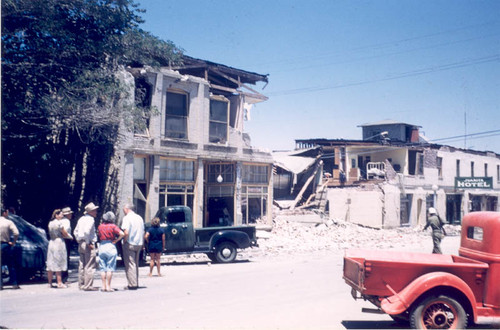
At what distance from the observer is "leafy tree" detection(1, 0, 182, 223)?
12.7 metres

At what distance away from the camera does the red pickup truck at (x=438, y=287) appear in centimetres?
664

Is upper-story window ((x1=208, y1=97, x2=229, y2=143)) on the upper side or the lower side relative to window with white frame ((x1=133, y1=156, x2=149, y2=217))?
upper

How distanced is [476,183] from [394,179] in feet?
20.0

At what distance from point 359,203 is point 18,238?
97.3 feet

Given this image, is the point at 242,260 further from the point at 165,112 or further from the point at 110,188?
the point at 165,112

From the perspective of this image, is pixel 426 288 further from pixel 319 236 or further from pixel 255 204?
pixel 319 236

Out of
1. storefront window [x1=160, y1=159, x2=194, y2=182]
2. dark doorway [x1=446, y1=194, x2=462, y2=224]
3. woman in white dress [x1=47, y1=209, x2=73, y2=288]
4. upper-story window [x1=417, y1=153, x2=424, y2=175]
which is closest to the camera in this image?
woman in white dress [x1=47, y1=209, x2=73, y2=288]

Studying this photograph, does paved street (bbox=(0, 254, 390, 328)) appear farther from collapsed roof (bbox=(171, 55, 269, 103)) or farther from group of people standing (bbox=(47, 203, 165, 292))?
collapsed roof (bbox=(171, 55, 269, 103))

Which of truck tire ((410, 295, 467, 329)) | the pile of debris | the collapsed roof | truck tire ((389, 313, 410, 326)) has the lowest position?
the pile of debris

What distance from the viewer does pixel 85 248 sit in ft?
35.2

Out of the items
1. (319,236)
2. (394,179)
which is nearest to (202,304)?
(319,236)

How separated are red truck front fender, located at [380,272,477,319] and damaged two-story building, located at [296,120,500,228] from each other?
3063cm

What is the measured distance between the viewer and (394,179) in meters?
38.2

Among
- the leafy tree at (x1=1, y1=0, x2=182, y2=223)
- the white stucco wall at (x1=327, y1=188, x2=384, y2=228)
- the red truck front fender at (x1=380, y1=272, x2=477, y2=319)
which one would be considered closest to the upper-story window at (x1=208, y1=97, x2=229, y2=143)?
the leafy tree at (x1=1, y1=0, x2=182, y2=223)
